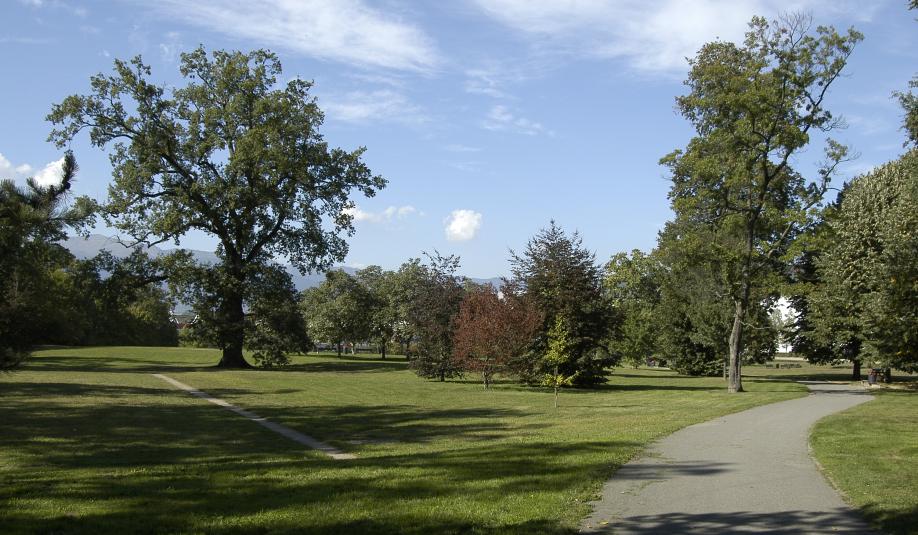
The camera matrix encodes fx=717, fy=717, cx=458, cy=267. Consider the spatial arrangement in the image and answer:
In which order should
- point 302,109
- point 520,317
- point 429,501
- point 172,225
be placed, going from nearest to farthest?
1. point 429,501
2. point 520,317
3. point 172,225
4. point 302,109

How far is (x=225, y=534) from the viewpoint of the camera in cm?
674

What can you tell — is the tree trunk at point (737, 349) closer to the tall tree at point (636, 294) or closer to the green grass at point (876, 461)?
the green grass at point (876, 461)

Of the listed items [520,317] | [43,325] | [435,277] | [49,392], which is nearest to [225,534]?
[43,325]

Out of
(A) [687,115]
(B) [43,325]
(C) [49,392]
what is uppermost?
(A) [687,115]

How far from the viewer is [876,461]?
11.2 metres

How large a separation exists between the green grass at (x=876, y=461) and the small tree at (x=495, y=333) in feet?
43.6

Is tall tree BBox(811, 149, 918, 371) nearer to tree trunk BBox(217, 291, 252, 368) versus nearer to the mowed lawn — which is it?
the mowed lawn

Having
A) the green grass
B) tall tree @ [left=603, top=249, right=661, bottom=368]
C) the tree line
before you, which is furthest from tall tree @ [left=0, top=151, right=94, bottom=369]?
tall tree @ [left=603, top=249, right=661, bottom=368]

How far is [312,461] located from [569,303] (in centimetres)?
2226

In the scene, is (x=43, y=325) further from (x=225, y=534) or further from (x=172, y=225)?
(x=172, y=225)

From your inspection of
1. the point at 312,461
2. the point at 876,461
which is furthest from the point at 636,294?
the point at 312,461

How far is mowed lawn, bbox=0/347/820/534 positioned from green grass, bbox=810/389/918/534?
2.89 metres

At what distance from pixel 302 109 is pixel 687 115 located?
74.8ft

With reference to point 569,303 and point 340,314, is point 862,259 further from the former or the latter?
point 340,314
